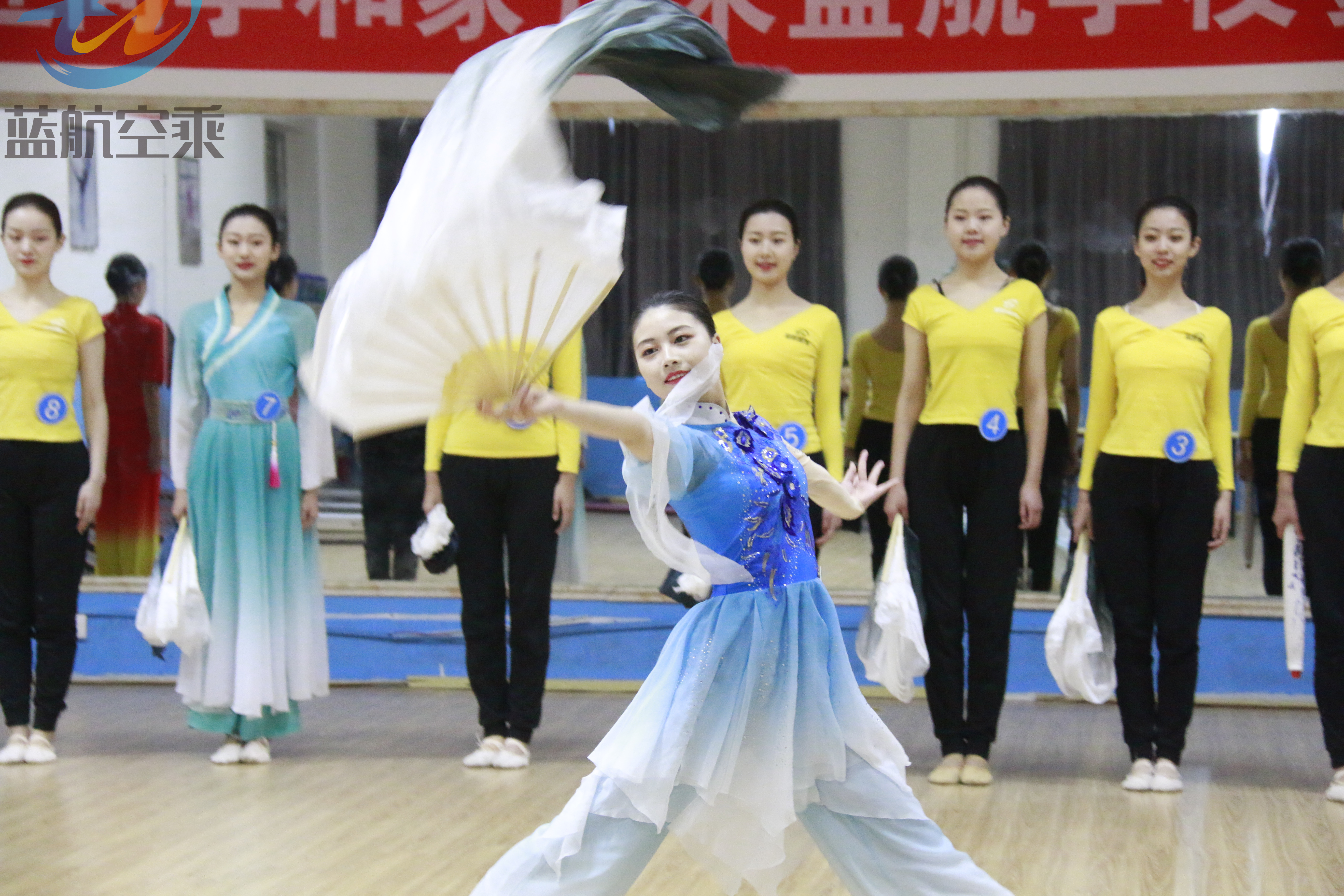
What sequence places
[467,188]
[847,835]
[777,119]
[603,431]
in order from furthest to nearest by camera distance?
[777,119] < [847,835] < [603,431] < [467,188]

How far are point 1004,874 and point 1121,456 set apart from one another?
4.33ft

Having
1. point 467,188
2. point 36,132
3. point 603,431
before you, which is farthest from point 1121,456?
point 36,132

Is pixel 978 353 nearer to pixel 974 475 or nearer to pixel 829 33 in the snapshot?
pixel 974 475

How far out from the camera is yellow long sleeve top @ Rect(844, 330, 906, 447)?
16.7 feet

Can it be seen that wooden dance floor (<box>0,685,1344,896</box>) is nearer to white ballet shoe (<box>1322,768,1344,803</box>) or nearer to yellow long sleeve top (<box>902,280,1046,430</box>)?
white ballet shoe (<box>1322,768,1344,803</box>)

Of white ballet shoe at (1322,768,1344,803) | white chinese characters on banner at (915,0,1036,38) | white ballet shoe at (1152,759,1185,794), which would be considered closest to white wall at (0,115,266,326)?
white chinese characters on banner at (915,0,1036,38)

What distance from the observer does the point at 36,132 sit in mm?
5020

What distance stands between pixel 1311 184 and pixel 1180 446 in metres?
1.84

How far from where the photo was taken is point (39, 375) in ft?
13.7

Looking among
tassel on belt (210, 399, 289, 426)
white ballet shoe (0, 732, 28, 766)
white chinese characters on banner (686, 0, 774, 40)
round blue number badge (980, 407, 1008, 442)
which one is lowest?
white ballet shoe (0, 732, 28, 766)

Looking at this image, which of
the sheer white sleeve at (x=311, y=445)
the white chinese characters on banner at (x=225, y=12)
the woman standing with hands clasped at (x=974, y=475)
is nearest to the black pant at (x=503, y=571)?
the sheer white sleeve at (x=311, y=445)

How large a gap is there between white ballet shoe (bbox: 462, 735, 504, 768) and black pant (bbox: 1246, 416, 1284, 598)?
2.72m

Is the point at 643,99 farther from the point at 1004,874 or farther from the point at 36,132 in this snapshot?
the point at 1004,874

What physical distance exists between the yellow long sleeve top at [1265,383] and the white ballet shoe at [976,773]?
1.76 metres
